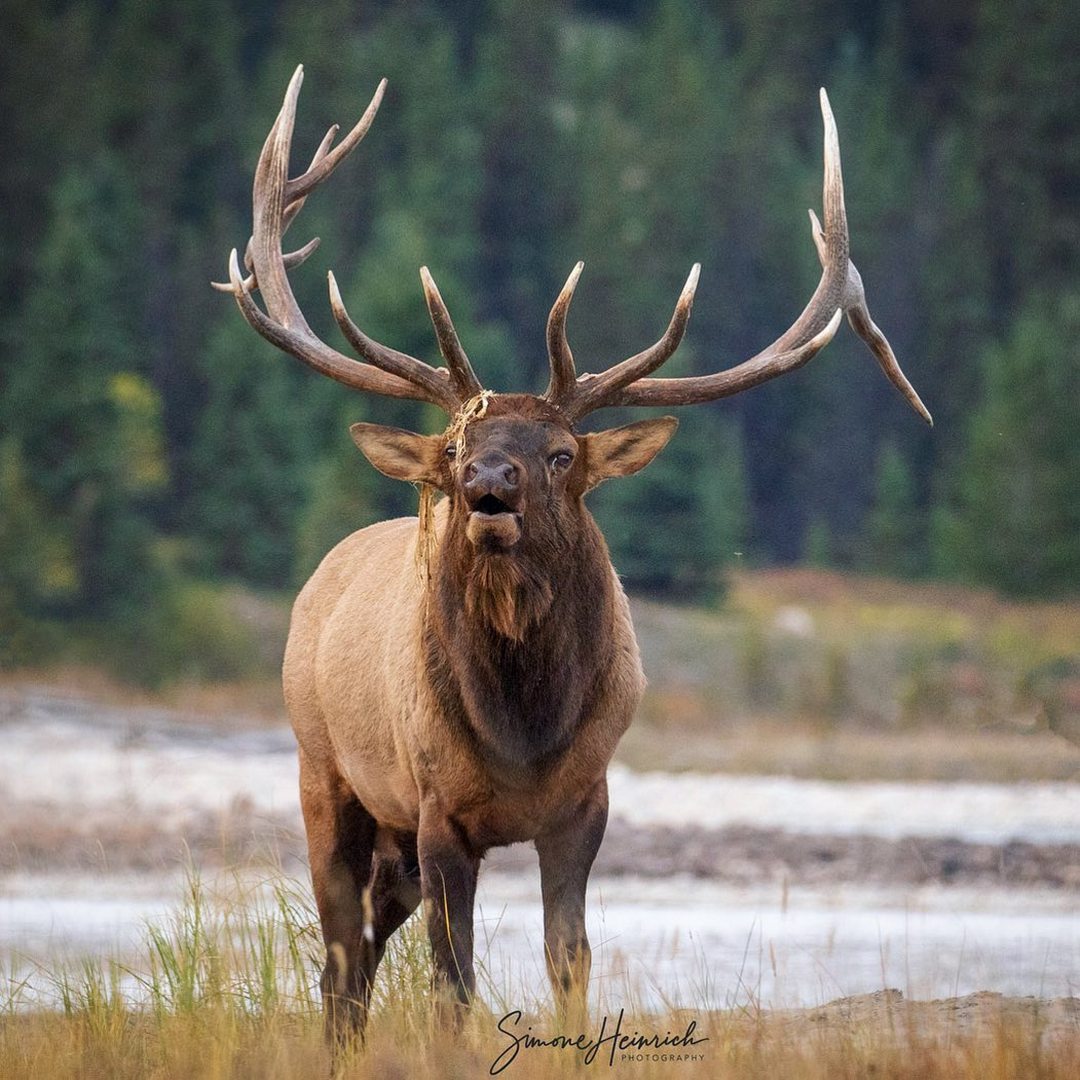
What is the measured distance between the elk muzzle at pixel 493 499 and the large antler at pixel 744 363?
60 centimetres

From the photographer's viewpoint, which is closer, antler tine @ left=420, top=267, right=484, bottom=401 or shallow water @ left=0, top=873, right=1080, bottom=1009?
antler tine @ left=420, top=267, right=484, bottom=401

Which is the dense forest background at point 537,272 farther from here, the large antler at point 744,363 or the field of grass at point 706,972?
the large antler at point 744,363

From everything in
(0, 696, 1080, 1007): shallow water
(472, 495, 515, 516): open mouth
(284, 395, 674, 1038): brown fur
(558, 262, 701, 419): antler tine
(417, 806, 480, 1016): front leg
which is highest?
(558, 262, 701, 419): antler tine

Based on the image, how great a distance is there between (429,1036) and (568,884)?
69cm

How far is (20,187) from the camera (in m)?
52.5

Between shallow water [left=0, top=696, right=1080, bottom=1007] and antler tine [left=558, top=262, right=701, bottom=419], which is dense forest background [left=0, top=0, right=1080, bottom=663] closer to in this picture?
shallow water [left=0, top=696, right=1080, bottom=1007]

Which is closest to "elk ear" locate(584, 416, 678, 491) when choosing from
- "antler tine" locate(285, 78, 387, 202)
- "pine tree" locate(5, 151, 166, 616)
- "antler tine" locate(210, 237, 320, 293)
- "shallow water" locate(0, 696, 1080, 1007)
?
"antler tine" locate(210, 237, 320, 293)

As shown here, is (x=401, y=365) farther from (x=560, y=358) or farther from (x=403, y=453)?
(x=560, y=358)

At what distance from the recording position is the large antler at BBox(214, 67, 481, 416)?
23.2ft

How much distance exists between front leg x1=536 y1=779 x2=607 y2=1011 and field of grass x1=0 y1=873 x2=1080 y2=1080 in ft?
0.54

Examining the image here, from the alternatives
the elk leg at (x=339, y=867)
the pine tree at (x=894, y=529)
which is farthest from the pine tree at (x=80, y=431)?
the elk leg at (x=339, y=867)

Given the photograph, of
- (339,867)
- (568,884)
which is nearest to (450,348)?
(568,884)

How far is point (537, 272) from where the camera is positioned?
57188 mm

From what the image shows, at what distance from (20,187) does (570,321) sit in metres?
15.0
